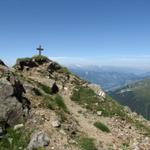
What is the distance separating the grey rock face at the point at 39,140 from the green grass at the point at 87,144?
3149mm

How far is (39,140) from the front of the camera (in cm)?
2636

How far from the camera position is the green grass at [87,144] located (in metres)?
26.9

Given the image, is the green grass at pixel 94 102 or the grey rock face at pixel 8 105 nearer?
the grey rock face at pixel 8 105

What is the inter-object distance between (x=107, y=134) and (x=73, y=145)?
625 cm

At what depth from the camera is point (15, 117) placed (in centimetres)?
2958

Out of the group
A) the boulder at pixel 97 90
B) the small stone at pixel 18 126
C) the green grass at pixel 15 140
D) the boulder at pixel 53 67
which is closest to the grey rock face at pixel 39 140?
the green grass at pixel 15 140

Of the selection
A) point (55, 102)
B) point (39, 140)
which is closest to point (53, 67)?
point (55, 102)

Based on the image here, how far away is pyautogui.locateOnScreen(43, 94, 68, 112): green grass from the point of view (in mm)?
33719

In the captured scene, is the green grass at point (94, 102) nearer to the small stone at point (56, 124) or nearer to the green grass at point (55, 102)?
the green grass at point (55, 102)

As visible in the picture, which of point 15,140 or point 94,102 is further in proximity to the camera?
point 94,102

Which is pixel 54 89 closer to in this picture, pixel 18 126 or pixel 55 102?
pixel 55 102

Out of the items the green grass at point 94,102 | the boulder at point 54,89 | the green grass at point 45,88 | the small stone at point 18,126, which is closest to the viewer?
the small stone at point 18,126

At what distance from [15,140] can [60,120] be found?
17.2 feet

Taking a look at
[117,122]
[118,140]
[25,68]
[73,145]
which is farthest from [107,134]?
[25,68]
